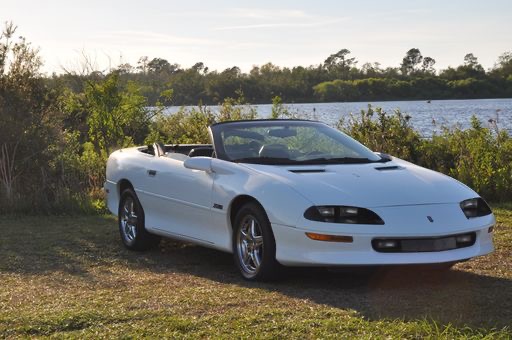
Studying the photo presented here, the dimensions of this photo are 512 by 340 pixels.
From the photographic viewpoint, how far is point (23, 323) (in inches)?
228

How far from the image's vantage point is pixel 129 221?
9398 millimetres

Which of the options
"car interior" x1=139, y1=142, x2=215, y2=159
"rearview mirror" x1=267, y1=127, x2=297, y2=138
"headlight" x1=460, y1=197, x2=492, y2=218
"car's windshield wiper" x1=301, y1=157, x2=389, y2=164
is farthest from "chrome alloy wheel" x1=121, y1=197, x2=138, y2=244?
"headlight" x1=460, y1=197, x2=492, y2=218

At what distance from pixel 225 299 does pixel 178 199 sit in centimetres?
203

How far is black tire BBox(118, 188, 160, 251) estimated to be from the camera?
358 inches

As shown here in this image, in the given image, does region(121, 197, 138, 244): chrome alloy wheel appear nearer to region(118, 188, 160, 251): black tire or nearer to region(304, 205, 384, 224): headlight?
region(118, 188, 160, 251): black tire

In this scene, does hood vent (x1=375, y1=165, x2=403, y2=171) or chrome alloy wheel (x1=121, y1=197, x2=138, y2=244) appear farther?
chrome alloy wheel (x1=121, y1=197, x2=138, y2=244)

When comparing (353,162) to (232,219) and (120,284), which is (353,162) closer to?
(232,219)

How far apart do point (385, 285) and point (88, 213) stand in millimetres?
6795

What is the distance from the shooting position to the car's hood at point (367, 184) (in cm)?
677

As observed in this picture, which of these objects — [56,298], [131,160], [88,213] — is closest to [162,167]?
[131,160]

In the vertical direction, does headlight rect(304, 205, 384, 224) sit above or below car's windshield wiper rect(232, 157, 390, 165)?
below

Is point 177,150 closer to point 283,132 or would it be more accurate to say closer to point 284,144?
point 283,132

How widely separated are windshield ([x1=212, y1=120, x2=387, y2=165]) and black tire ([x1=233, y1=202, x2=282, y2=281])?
0.68 meters

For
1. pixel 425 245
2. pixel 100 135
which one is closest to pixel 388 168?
pixel 425 245
